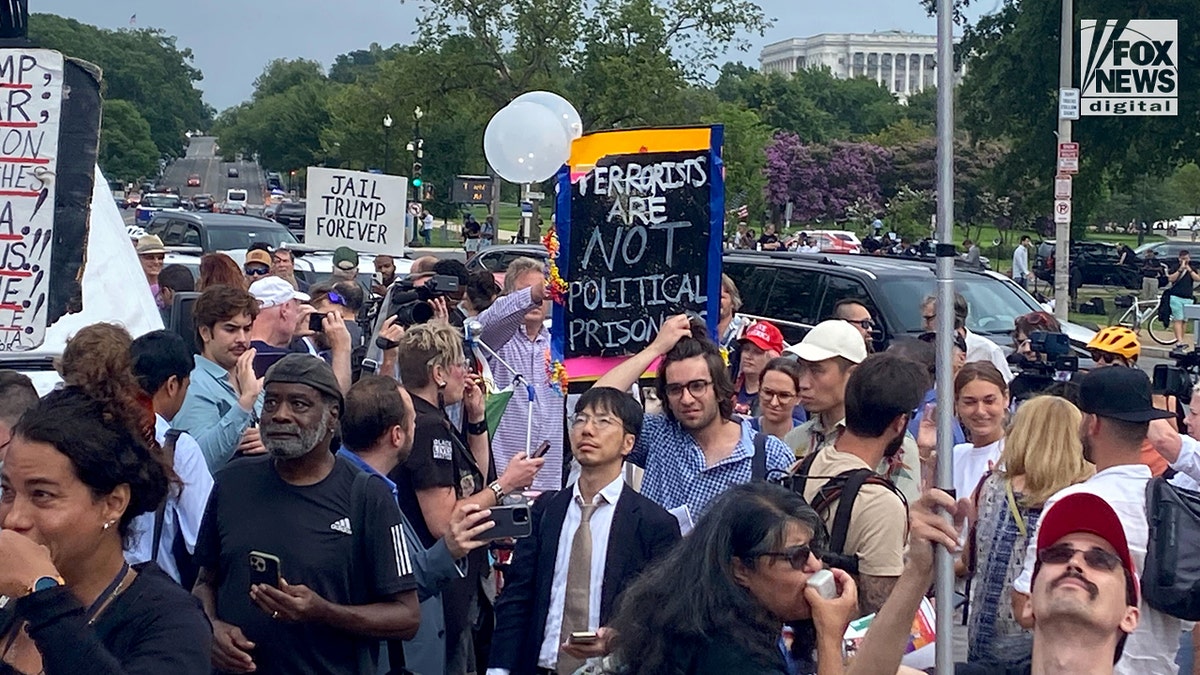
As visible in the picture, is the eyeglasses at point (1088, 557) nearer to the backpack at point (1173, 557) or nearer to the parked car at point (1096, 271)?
the backpack at point (1173, 557)

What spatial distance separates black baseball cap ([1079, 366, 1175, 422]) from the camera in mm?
4418

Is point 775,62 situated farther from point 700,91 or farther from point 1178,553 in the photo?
point 1178,553

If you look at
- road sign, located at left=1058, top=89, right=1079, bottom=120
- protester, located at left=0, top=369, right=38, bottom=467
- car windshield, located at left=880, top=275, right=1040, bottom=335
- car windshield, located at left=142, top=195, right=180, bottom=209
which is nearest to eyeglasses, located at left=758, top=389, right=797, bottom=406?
protester, located at left=0, top=369, right=38, bottom=467

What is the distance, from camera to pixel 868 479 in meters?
4.44

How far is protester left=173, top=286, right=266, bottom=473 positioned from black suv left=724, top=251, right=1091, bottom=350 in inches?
304

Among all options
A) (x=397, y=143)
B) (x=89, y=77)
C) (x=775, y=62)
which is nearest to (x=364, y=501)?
(x=89, y=77)

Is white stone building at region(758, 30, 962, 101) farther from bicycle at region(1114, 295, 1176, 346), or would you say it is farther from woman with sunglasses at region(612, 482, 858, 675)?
woman with sunglasses at region(612, 482, 858, 675)

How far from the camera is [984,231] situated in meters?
73.0

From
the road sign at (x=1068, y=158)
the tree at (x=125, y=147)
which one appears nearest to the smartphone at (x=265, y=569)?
the road sign at (x=1068, y=158)

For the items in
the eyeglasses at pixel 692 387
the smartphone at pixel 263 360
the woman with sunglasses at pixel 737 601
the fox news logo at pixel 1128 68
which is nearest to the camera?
the woman with sunglasses at pixel 737 601

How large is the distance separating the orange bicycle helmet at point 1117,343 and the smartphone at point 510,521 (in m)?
4.50

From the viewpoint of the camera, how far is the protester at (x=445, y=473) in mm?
5430

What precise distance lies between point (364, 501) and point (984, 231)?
71963 millimetres

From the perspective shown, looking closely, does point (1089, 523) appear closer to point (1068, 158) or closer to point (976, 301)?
point (976, 301)
